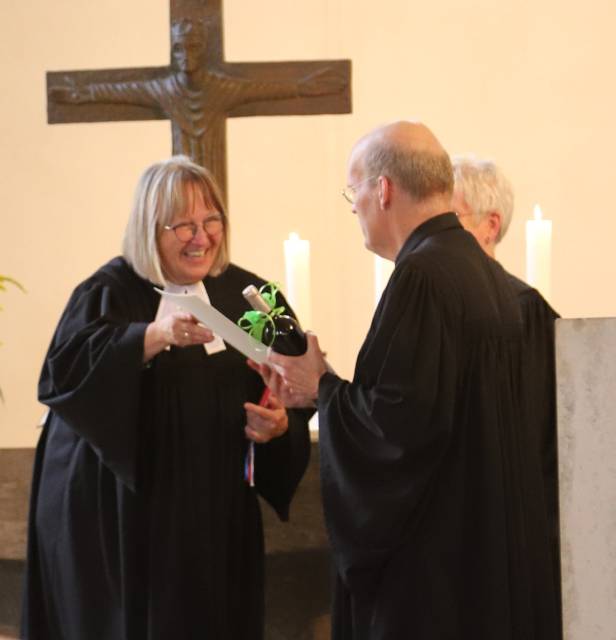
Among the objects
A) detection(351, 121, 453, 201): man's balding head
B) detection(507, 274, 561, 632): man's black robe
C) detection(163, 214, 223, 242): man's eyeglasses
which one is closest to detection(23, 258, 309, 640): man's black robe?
detection(163, 214, 223, 242): man's eyeglasses

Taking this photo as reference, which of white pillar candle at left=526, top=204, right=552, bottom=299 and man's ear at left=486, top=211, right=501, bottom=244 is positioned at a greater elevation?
man's ear at left=486, top=211, right=501, bottom=244

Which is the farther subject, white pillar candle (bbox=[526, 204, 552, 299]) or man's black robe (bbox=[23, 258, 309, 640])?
white pillar candle (bbox=[526, 204, 552, 299])

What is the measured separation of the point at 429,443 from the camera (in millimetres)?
2740

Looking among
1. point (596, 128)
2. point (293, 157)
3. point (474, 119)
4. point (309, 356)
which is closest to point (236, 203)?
point (293, 157)

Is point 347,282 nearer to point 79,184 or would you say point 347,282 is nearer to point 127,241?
point 79,184

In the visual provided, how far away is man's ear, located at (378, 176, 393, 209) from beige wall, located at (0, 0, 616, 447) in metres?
4.21

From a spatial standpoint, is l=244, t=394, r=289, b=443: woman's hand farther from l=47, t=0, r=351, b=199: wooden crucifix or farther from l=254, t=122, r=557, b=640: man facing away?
l=47, t=0, r=351, b=199: wooden crucifix

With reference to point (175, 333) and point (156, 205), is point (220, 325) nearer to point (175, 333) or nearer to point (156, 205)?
point (175, 333)

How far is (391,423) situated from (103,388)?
95 cm

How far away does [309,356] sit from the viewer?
→ 3.00 m

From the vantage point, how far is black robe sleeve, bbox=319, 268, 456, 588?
2.73m

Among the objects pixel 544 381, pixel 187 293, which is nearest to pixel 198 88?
pixel 187 293

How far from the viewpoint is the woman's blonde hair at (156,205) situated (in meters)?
3.43

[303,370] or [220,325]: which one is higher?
[220,325]
